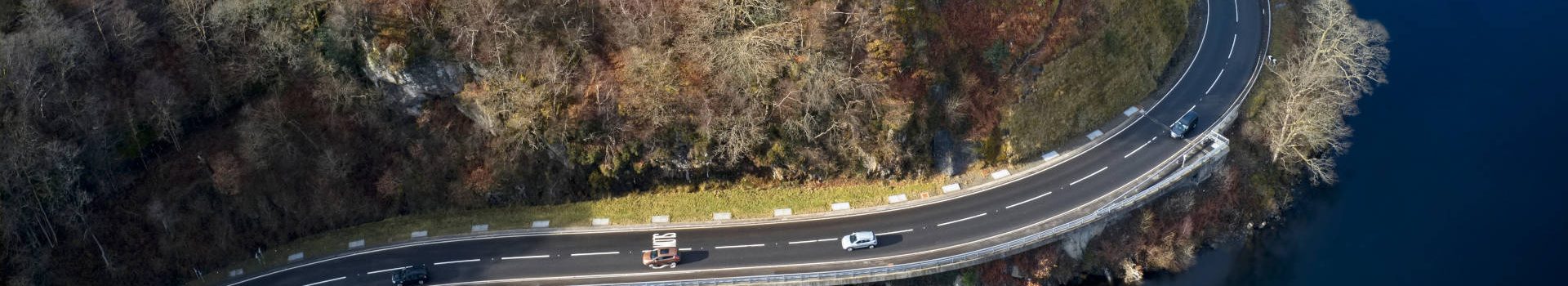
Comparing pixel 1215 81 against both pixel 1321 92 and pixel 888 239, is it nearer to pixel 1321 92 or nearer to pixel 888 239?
pixel 1321 92

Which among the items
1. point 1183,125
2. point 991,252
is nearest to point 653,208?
point 991,252

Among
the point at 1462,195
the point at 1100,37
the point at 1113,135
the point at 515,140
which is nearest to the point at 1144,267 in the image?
the point at 1113,135

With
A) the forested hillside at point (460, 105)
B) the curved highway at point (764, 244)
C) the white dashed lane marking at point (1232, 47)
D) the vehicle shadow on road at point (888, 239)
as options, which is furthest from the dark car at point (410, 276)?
the white dashed lane marking at point (1232, 47)

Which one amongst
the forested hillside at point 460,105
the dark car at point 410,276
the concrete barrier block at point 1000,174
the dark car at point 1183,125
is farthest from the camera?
the dark car at point 1183,125

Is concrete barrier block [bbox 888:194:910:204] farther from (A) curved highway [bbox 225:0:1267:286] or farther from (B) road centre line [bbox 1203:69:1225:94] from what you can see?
(B) road centre line [bbox 1203:69:1225:94]

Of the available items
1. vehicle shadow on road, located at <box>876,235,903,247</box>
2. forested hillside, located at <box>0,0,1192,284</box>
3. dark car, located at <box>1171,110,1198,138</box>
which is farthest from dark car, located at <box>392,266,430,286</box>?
dark car, located at <box>1171,110,1198,138</box>

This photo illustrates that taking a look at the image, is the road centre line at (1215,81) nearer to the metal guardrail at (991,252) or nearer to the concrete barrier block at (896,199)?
the metal guardrail at (991,252)
